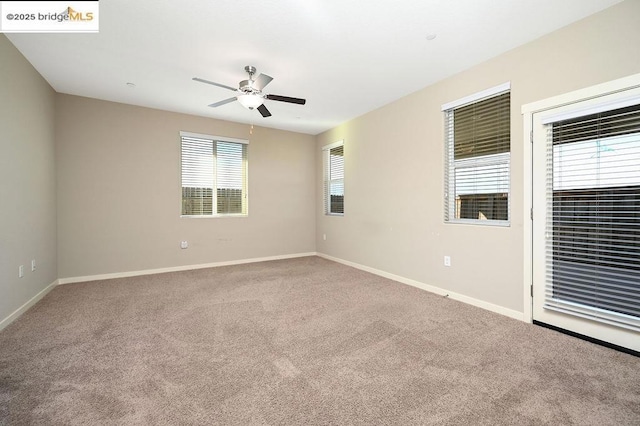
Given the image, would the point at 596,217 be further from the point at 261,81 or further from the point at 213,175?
the point at 213,175

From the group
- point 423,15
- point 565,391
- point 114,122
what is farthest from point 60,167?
point 565,391

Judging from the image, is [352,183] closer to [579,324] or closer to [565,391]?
[579,324]

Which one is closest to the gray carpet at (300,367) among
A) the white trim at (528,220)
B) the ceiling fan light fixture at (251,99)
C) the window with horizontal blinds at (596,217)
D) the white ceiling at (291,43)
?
the white trim at (528,220)

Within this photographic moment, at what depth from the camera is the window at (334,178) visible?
5738 millimetres

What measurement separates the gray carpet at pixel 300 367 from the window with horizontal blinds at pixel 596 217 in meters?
0.42

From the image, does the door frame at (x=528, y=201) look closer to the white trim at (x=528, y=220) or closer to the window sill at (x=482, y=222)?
the white trim at (x=528, y=220)

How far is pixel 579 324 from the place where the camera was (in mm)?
2453

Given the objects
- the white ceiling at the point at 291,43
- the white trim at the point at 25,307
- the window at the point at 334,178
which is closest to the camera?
the white ceiling at the point at 291,43

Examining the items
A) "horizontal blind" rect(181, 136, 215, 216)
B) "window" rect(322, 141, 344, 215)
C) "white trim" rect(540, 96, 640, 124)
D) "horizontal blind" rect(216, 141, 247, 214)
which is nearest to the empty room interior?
"white trim" rect(540, 96, 640, 124)

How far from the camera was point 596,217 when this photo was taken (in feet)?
7.86

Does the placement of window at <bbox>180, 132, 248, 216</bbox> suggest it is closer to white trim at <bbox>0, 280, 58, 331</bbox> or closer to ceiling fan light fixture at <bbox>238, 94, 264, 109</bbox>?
white trim at <bbox>0, 280, 58, 331</bbox>

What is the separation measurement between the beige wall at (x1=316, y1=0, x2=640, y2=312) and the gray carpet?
21.3 inches

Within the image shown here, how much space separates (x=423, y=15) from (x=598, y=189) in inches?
83.4

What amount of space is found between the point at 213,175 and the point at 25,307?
3.13 metres
